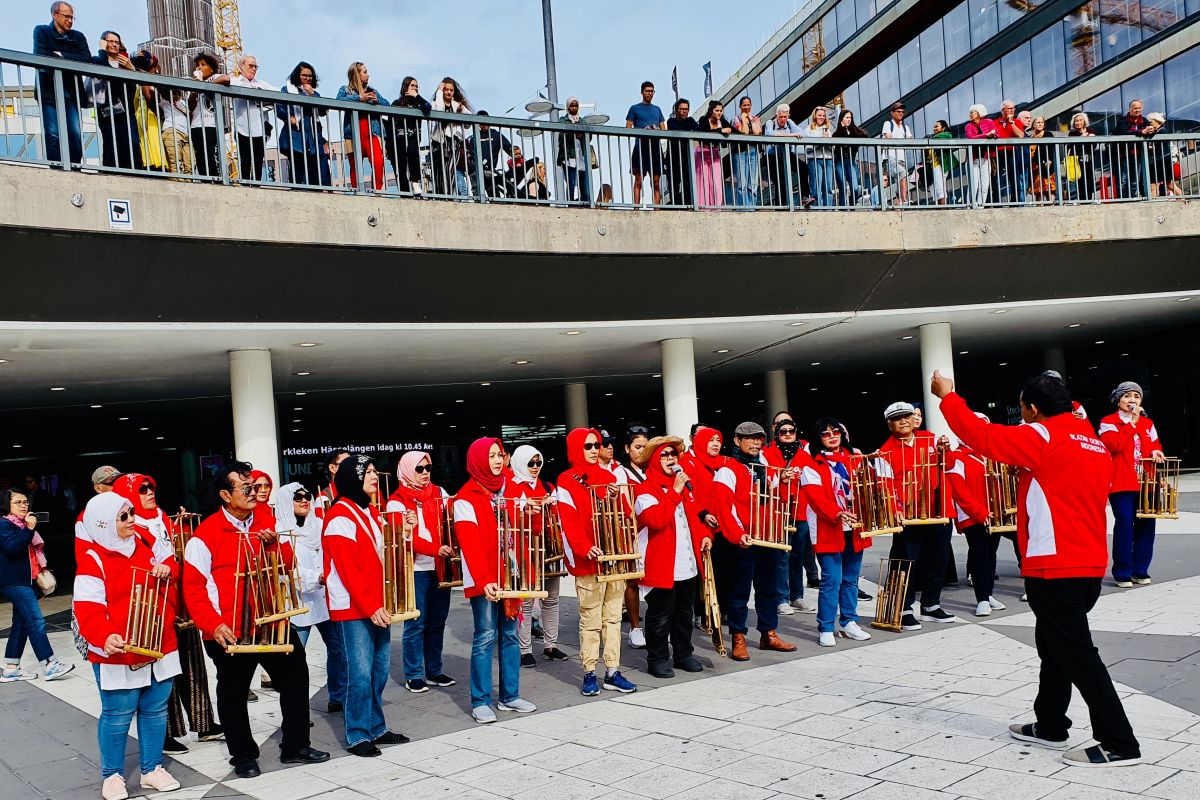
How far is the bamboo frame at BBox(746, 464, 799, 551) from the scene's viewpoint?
8.45m

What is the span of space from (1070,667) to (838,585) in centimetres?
372

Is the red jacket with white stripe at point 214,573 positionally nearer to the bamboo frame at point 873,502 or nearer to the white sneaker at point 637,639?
the white sneaker at point 637,639

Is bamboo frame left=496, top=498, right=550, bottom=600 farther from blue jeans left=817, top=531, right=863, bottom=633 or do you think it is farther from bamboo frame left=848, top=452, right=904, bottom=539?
bamboo frame left=848, top=452, right=904, bottom=539

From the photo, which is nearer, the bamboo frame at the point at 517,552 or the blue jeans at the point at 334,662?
the bamboo frame at the point at 517,552

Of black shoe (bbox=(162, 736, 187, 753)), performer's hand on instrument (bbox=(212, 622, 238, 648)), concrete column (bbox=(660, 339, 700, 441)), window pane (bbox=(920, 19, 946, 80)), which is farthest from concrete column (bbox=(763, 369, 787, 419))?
performer's hand on instrument (bbox=(212, 622, 238, 648))

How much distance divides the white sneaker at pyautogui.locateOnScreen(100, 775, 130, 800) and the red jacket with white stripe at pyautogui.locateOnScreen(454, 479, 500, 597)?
7.58ft

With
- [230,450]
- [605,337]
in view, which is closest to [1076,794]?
[605,337]

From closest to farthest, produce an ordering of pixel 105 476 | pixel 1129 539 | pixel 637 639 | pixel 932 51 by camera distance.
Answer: pixel 105 476 < pixel 637 639 < pixel 1129 539 < pixel 932 51

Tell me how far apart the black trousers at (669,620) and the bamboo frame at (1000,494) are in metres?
3.54

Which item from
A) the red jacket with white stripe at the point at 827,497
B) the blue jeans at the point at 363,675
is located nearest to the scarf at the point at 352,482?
the blue jeans at the point at 363,675

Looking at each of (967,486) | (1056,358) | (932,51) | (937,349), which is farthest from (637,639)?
(932,51)

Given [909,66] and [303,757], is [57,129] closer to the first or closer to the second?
[303,757]

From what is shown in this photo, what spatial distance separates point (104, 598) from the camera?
571 centimetres

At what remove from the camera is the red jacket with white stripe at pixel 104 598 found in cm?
563
